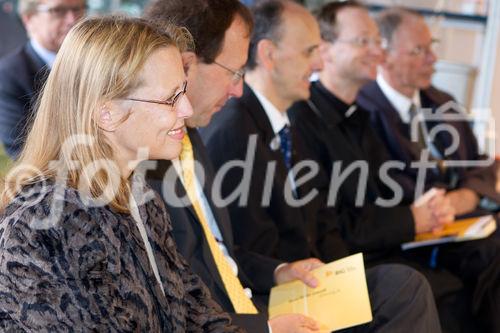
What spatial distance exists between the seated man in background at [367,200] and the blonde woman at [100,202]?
4.39ft

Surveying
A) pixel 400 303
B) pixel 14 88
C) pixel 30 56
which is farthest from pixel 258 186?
pixel 30 56

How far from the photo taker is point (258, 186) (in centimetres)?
251

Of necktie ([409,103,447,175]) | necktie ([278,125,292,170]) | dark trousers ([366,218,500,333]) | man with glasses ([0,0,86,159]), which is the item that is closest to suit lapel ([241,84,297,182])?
necktie ([278,125,292,170])

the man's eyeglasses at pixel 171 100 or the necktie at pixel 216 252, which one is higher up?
the man's eyeglasses at pixel 171 100

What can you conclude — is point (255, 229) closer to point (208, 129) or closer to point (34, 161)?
point (208, 129)

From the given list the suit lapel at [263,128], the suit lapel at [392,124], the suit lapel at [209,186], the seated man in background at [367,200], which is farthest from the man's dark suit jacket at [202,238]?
the suit lapel at [392,124]

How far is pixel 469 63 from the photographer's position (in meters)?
6.32

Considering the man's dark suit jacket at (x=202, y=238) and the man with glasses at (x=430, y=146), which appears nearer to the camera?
the man's dark suit jacket at (x=202, y=238)

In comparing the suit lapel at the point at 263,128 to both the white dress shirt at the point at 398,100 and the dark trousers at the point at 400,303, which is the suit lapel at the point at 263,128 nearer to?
the dark trousers at the point at 400,303

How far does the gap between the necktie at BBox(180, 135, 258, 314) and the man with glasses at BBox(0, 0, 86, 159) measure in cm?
107

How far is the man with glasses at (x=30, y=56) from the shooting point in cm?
320

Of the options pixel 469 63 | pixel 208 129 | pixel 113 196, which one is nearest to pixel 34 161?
pixel 113 196

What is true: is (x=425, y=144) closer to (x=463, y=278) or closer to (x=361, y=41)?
(x=361, y=41)

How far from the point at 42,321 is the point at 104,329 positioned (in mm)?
121
